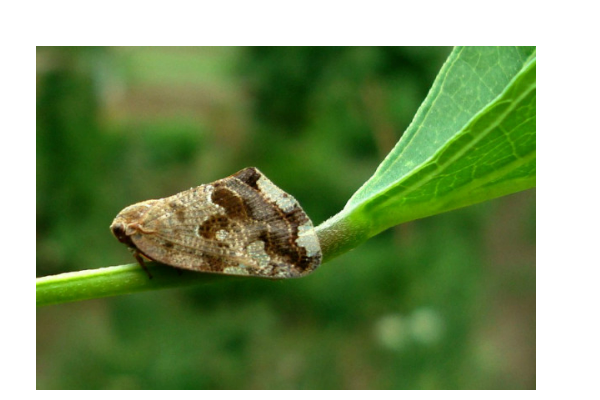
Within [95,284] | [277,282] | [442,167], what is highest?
[442,167]

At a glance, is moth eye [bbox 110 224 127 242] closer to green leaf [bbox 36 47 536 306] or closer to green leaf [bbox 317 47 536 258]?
green leaf [bbox 36 47 536 306]

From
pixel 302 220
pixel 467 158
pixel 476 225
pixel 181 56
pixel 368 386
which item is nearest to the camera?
pixel 467 158

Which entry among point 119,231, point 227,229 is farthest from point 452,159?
point 119,231

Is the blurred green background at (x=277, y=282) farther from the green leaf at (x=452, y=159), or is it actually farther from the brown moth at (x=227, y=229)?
the green leaf at (x=452, y=159)

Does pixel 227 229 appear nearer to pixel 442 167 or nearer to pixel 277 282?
pixel 442 167

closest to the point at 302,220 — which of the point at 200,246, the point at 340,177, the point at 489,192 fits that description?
the point at 200,246

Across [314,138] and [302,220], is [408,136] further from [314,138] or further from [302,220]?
[314,138]
